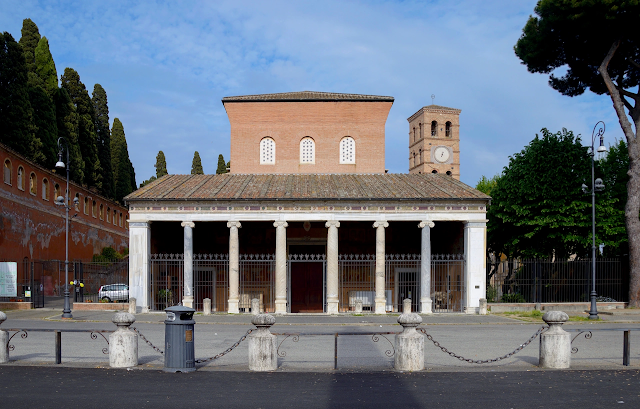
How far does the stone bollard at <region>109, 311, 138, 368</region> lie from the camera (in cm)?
1034

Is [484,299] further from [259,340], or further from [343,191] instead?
[259,340]

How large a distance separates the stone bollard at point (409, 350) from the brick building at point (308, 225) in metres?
12.8

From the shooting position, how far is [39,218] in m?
34.2

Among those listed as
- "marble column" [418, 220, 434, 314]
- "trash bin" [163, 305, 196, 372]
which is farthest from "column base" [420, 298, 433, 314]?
"trash bin" [163, 305, 196, 372]

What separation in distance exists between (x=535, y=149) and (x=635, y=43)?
6.42 m

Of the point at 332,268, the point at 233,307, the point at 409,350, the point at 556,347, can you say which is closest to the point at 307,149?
the point at 332,268

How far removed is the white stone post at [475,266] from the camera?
983 inches

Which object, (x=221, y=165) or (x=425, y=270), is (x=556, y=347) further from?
(x=221, y=165)

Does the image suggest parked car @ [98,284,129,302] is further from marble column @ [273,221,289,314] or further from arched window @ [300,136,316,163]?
arched window @ [300,136,316,163]

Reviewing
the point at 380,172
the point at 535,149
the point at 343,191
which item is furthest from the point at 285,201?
the point at 535,149

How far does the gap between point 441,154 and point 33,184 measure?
43826 millimetres

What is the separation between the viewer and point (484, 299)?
24.6 m

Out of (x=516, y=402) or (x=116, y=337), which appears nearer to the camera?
(x=516, y=402)

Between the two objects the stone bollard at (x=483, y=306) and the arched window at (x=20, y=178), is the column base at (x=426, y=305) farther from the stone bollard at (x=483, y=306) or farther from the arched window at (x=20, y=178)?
the arched window at (x=20, y=178)
